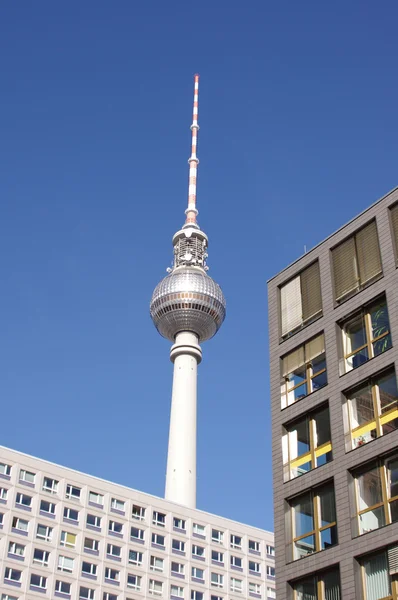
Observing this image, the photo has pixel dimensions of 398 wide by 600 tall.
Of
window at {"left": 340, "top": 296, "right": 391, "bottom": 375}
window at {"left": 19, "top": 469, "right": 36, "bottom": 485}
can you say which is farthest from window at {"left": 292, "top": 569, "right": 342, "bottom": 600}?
window at {"left": 19, "top": 469, "right": 36, "bottom": 485}

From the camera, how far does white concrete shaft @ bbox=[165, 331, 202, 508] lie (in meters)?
135

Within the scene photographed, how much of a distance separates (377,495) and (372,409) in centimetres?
313

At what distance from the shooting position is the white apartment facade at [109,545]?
81.2 m

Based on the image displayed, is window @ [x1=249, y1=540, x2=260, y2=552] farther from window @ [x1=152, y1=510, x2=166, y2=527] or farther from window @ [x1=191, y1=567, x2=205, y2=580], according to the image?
window @ [x1=152, y1=510, x2=166, y2=527]

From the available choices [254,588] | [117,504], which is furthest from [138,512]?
[254,588]

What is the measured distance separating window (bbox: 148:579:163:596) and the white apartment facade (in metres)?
0.09

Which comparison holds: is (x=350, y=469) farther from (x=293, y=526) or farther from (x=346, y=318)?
(x=346, y=318)

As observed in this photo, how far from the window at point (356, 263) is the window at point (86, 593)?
55.5 metres

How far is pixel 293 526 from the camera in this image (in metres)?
32.5

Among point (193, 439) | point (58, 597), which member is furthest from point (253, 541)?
point (193, 439)

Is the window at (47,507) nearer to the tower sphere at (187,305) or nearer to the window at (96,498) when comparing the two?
the window at (96,498)

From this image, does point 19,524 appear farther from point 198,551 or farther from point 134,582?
point 198,551

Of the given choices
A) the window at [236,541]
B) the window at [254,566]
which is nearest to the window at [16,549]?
the window at [236,541]

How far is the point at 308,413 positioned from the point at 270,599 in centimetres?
6830
